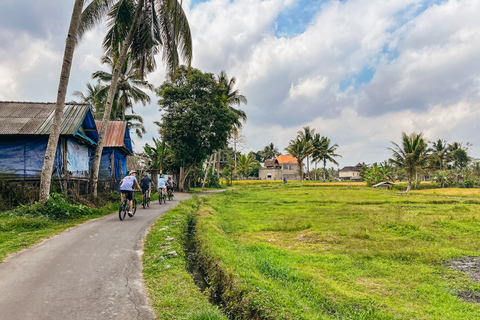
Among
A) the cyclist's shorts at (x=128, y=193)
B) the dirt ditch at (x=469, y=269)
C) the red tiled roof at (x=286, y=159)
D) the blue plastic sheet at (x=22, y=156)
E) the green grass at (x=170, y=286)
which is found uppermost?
the red tiled roof at (x=286, y=159)

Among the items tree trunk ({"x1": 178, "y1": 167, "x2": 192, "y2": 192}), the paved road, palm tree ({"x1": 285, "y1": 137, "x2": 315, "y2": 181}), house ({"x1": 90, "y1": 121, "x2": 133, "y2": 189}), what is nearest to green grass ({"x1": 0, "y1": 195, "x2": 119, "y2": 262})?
the paved road

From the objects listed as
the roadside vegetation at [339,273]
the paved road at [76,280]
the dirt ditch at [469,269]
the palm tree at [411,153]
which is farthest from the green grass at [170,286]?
the palm tree at [411,153]

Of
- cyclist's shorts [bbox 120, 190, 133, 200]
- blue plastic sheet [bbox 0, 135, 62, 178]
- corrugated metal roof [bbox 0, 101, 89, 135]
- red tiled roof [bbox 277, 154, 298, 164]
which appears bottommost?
cyclist's shorts [bbox 120, 190, 133, 200]

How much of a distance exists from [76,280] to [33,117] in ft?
38.3

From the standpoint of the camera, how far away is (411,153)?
3344 cm

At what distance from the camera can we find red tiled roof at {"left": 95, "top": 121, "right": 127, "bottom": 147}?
19.9 m

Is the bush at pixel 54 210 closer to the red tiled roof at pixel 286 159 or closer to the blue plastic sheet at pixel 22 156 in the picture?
the blue plastic sheet at pixel 22 156

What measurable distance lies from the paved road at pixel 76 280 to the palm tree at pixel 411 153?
3363 cm

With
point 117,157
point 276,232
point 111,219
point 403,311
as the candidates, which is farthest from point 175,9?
point 403,311

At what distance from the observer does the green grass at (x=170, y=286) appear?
371 cm

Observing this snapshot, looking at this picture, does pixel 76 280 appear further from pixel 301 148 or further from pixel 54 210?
pixel 301 148

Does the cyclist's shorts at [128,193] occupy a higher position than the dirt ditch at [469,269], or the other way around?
the cyclist's shorts at [128,193]

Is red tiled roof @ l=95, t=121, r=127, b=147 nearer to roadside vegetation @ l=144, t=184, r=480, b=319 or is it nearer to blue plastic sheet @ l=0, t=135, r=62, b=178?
blue plastic sheet @ l=0, t=135, r=62, b=178

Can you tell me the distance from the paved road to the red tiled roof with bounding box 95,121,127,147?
13.1m
